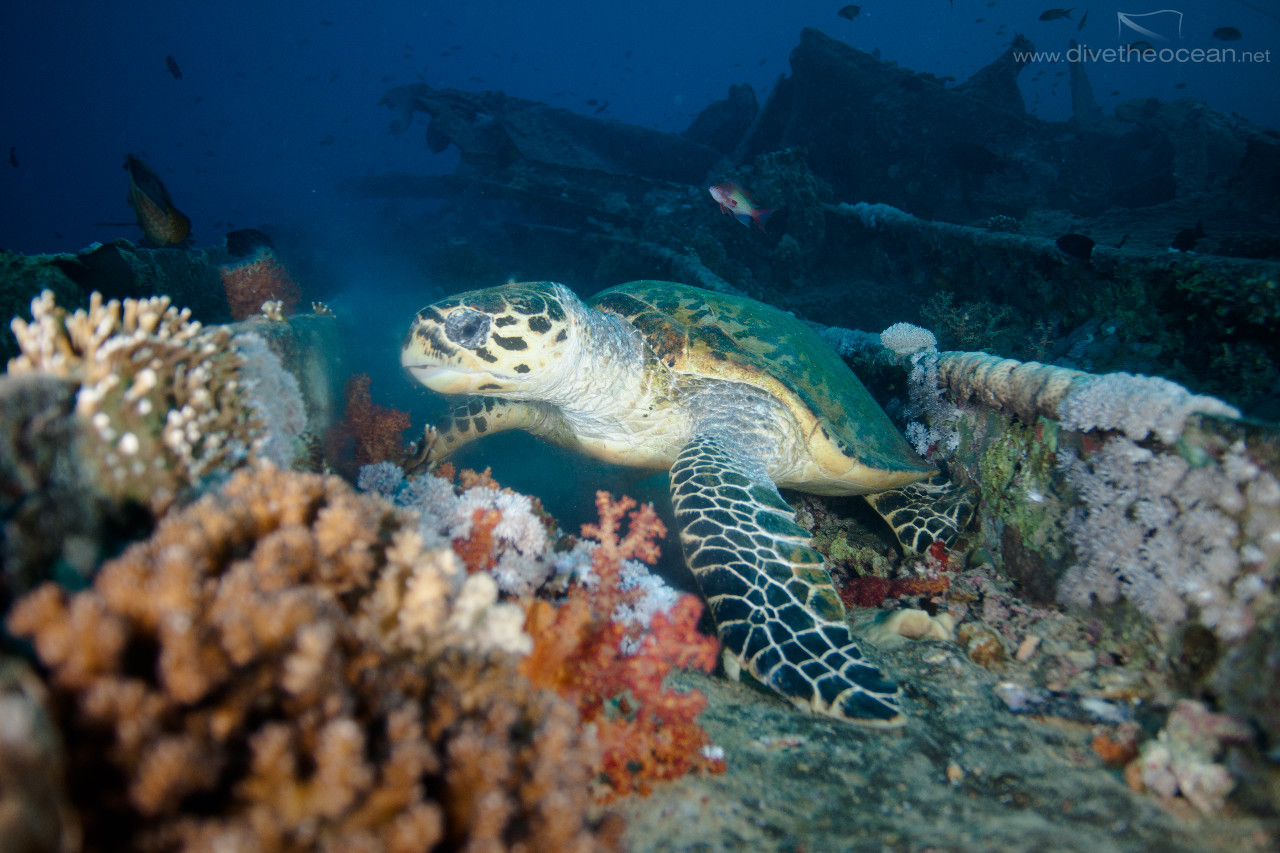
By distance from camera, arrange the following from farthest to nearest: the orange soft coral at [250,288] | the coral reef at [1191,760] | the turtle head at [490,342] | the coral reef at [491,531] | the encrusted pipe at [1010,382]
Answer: the orange soft coral at [250,288], the turtle head at [490,342], the encrusted pipe at [1010,382], the coral reef at [491,531], the coral reef at [1191,760]

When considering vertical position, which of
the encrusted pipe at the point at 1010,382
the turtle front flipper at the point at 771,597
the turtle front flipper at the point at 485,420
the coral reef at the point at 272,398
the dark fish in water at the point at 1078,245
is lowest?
the turtle front flipper at the point at 485,420

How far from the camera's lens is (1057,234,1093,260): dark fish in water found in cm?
446

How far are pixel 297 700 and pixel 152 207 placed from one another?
13.3ft

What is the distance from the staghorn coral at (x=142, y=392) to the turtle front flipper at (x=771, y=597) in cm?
193

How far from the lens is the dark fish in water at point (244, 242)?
15.2 feet

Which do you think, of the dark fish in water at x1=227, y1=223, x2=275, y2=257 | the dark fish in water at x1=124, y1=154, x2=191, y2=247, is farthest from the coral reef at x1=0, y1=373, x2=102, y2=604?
the dark fish in water at x1=227, y1=223, x2=275, y2=257

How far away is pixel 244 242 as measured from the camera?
187 inches

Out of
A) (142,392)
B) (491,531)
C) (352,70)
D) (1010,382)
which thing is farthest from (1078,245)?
(352,70)

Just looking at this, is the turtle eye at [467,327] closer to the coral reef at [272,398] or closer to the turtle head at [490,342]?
the turtle head at [490,342]

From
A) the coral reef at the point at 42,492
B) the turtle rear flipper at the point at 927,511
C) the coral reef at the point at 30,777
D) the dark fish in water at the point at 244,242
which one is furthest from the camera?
the dark fish in water at the point at 244,242

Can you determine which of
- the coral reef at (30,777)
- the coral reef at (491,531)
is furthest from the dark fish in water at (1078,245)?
the coral reef at (30,777)

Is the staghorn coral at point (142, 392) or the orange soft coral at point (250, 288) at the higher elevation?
the staghorn coral at point (142, 392)

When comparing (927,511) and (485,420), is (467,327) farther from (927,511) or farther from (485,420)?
(927,511)

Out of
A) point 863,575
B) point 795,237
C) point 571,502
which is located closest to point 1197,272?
point 863,575
